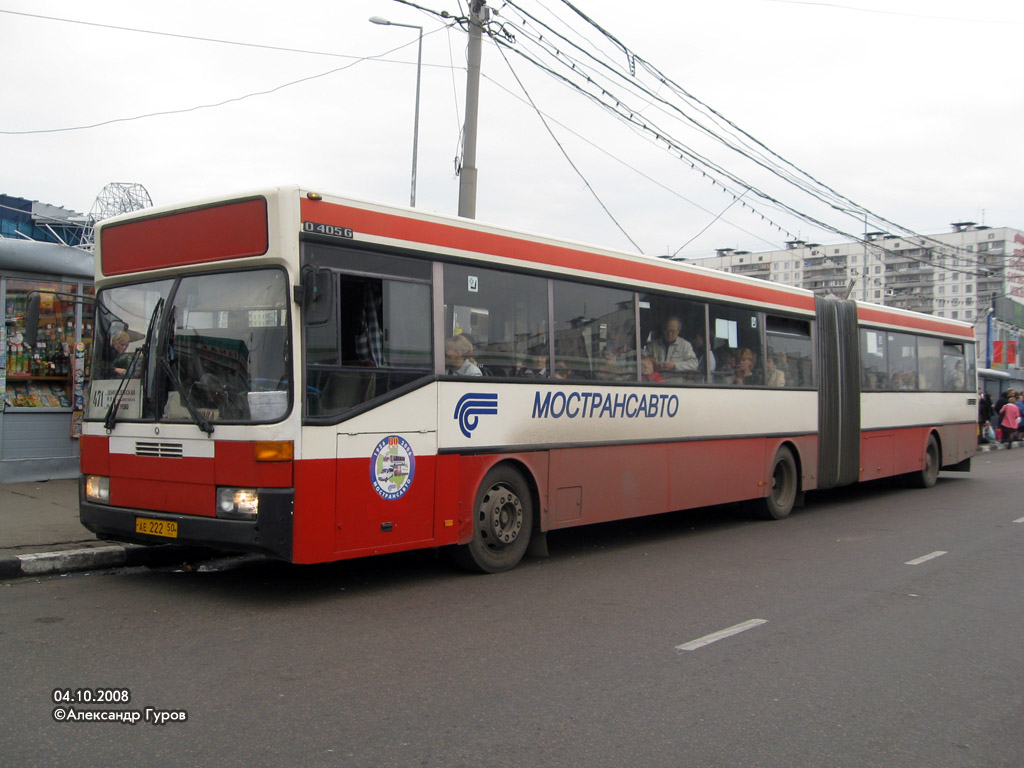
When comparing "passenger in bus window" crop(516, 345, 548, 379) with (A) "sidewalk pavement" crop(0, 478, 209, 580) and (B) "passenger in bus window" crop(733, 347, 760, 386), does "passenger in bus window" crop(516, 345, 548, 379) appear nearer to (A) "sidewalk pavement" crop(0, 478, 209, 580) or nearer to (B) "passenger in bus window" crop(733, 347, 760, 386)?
(A) "sidewalk pavement" crop(0, 478, 209, 580)

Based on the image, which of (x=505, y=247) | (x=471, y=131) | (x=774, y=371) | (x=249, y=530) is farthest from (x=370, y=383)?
(x=774, y=371)

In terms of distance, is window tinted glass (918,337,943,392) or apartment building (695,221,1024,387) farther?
apartment building (695,221,1024,387)

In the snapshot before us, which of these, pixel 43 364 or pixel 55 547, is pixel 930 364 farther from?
pixel 55 547

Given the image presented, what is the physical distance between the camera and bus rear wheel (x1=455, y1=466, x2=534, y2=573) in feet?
26.7

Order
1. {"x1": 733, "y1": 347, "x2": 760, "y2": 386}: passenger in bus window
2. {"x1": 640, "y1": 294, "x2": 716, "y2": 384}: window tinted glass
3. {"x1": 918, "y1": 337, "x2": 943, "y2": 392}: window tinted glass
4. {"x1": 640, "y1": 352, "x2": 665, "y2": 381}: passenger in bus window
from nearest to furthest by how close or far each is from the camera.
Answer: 1. {"x1": 640, "y1": 352, "x2": 665, "y2": 381}: passenger in bus window
2. {"x1": 640, "y1": 294, "x2": 716, "y2": 384}: window tinted glass
3. {"x1": 733, "y1": 347, "x2": 760, "y2": 386}: passenger in bus window
4. {"x1": 918, "y1": 337, "x2": 943, "y2": 392}: window tinted glass

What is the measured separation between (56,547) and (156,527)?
1914 millimetres

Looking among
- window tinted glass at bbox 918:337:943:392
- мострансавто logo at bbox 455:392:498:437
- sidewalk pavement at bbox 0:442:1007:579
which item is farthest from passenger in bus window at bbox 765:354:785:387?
sidewalk pavement at bbox 0:442:1007:579

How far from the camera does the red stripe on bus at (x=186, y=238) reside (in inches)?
270

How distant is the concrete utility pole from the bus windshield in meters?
6.01

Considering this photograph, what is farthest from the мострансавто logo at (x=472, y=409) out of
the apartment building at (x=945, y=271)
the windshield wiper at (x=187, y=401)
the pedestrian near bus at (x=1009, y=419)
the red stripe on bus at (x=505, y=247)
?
the pedestrian near bus at (x=1009, y=419)

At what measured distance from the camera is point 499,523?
27.5 feet

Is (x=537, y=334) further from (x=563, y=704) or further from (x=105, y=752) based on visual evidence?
(x=105, y=752)

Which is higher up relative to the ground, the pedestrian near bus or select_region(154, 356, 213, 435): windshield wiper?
select_region(154, 356, 213, 435): windshield wiper

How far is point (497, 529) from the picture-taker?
8344mm
